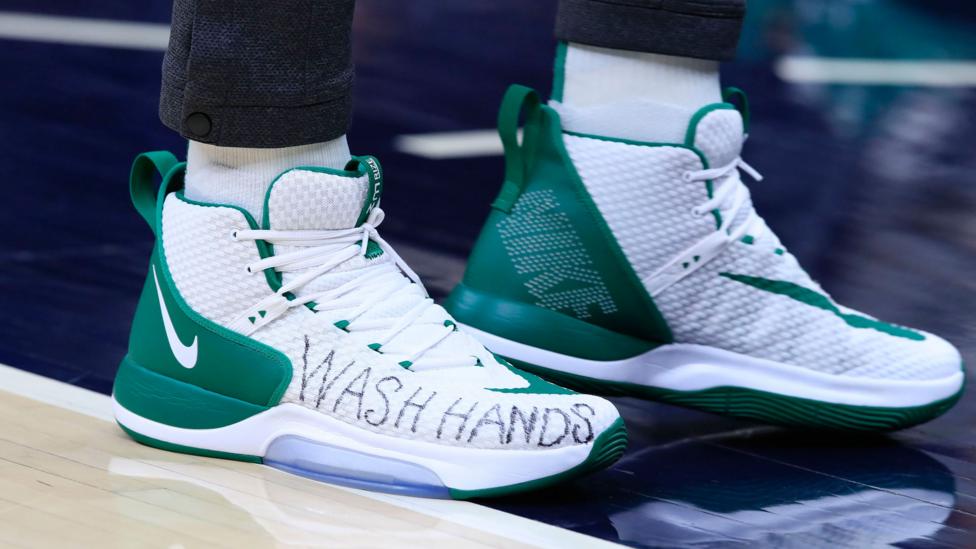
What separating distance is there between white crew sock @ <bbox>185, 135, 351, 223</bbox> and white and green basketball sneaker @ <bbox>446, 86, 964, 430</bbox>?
0.31 m

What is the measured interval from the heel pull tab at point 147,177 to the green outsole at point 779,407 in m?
0.45

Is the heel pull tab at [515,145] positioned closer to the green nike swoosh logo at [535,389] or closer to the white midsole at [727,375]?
the white midsole at [727,375]

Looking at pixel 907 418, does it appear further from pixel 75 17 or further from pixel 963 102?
pixel 75 17

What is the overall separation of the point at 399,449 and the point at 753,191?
1589mm

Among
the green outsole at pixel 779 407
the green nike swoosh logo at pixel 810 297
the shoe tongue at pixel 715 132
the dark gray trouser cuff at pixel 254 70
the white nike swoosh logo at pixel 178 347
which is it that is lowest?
the green outsole at pixel 779 407

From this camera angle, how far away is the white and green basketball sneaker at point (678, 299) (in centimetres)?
154

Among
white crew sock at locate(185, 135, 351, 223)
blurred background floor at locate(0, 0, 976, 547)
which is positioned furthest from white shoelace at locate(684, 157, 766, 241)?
white crew sock at locate(185, 135, 351, 223)

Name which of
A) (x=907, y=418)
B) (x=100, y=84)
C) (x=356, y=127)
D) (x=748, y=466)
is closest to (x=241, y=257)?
(x=748, y=466)

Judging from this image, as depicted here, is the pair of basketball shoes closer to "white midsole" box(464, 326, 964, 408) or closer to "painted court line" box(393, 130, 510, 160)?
"white midsole" box(464, 326, 964, 408)

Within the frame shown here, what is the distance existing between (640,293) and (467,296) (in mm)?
202

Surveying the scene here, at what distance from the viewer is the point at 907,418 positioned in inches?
60.3

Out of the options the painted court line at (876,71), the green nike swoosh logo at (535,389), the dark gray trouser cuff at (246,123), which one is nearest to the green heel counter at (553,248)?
the green nike swoosh logo at (535,389)

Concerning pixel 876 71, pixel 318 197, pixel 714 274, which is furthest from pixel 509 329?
pixel 876 71

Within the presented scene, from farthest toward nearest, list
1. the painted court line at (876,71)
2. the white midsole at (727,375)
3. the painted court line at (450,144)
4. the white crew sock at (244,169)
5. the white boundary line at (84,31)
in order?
the painted court line at (876,71)
the white boundary line at (84,31)
the painted court line at (450,144)
the white midsole at (727,375)
the white crew sock at (244,169)
